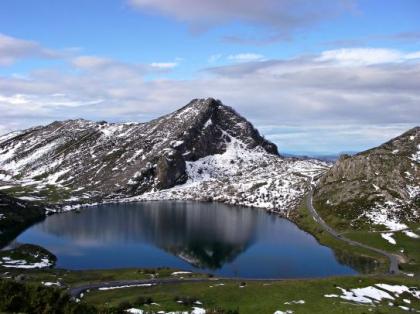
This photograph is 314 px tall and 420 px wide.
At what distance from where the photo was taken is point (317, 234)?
174375 millimetres

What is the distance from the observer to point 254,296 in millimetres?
81500

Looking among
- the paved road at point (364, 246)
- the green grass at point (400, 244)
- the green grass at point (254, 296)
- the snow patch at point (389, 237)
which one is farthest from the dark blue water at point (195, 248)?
the green grass at point (254, 296)

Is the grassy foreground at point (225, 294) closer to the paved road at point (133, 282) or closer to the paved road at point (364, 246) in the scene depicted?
the paved road at point (133, 282)

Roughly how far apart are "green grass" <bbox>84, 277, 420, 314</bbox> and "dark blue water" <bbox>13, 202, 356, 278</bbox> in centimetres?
2904

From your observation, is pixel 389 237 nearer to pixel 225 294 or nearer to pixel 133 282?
pixel 225 294

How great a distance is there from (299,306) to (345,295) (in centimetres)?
1457

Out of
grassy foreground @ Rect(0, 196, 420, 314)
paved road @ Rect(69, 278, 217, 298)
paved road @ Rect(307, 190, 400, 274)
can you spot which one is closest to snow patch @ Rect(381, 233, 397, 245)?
paved road @ Rect(307, 190, 400, 274)

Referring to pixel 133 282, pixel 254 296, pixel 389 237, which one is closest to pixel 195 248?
pixel 133 282

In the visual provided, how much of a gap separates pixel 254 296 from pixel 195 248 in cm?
7606

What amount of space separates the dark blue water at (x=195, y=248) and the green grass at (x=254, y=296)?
29043 mm

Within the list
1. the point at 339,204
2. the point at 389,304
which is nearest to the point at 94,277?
the point at 389,304

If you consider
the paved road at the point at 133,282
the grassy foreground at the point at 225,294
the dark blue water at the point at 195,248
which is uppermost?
the grassy foreground at the point at 225,294

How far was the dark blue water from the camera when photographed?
428ft

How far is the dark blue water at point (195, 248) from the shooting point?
130500mm
